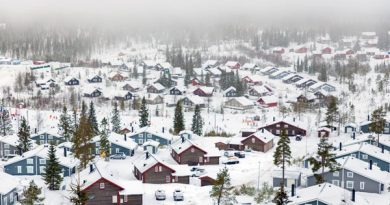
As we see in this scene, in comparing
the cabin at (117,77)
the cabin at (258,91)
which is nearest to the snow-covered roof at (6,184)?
the cabin at (258,91)

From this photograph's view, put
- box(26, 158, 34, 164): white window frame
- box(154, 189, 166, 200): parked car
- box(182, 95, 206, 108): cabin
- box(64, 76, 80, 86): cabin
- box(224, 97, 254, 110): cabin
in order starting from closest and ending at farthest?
box(154, 189, 166, 200): parked car, box(26, 158, 34, 164): white window frame, box(224, 97, 254, 110): cabin, box(182, 95, 206, 108): cabin, box(64, 76, 80, 86): cabin

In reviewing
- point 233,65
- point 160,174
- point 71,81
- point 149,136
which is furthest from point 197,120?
point 233,65

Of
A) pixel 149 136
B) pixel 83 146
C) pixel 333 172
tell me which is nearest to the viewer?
pixel 333 172

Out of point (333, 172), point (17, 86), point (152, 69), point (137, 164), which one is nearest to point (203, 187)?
point (137, 164)

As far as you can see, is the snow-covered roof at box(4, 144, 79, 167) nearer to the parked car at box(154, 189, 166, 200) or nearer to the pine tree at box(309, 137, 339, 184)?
the parked car at box(154, 189, 166, 200)

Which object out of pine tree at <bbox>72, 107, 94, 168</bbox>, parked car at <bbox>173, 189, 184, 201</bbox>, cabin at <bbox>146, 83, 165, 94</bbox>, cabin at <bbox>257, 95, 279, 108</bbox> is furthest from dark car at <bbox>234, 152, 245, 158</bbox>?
cabin at <bbox>146, 83, 165, 94</bbox>

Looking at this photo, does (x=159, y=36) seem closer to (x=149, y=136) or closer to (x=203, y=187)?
(x=149, y=136)

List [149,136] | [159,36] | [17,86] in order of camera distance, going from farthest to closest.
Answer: [159,36]
[17,86]
[149,136]

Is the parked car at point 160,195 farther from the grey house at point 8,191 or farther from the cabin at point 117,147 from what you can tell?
the cabin at point 117,147
